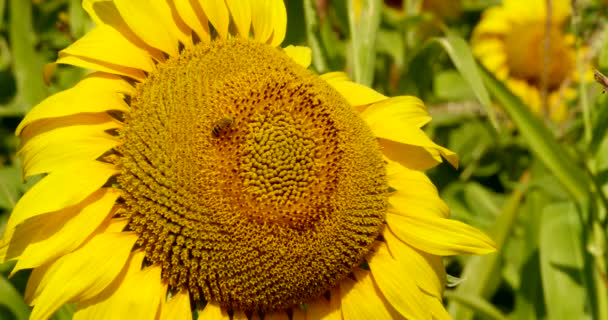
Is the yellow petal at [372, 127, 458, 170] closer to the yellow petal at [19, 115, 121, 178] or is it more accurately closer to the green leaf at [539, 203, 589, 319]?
the yellow petal at [19, 115, 121, 178]

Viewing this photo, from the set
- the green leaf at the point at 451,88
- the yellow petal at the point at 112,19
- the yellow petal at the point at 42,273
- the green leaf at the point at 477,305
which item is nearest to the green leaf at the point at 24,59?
the yellow petal at the point at 112,19

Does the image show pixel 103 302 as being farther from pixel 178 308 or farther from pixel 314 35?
pixel 314 35

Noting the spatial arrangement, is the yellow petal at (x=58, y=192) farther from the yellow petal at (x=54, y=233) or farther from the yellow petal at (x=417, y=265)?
the yellow petal at (x=417, y=265)

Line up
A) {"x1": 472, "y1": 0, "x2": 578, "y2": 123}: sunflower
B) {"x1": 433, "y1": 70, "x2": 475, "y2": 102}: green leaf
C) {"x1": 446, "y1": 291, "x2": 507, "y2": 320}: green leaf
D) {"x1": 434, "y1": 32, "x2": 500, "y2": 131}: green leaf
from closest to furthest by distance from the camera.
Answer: {"x1": 434, "y1": 32, "x2": 500, "y2": 131}: green leaf
{"x1": 446, "y1": 291, "x2": 507, "y2": 320}: green leaf
{"x1": 433, "y1": 70, "x2": 475, "y2": 102}: green leaf
{"x1": 472, "y1": 0, "x2": 578, "y2": 123}: sunflower

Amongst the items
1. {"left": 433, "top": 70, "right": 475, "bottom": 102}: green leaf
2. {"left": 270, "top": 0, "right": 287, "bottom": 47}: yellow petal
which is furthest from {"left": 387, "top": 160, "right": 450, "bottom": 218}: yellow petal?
{"left": 433, "top": 70, "right": 475, "bottom": 102}: green leaf

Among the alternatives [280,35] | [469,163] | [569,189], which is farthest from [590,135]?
[280,35]

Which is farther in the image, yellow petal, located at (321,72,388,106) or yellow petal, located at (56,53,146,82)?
yellow petal, located at (321,72,388,106)

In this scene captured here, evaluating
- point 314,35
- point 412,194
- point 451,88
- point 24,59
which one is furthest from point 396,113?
point 451,88
